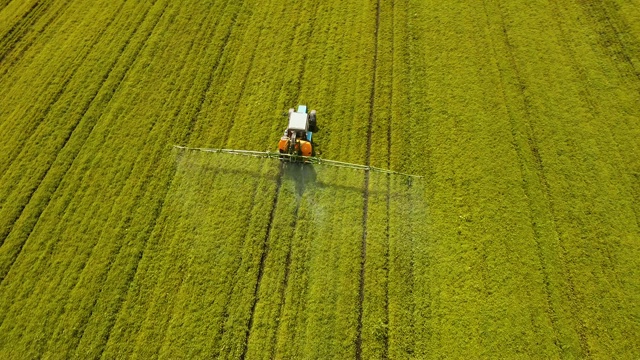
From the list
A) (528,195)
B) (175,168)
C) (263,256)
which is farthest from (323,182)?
(528,195)

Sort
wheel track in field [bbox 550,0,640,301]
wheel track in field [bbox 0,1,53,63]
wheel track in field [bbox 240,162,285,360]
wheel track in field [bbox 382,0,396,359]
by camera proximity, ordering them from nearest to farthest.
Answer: wheel track in field [bbox 382,0,396,359] < wheel track in field [bbox 240,162,285,360] < wheel track in field [bbox 550,0,640,301] < wheel track in field [bbox 0,1,53,63]

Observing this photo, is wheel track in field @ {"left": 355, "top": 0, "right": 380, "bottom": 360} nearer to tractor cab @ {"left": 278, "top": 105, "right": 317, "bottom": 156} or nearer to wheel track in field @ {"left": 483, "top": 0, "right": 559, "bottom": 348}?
tractor cab @ {"left": 278, "top": 105, "right": 317, "bottom": 156}

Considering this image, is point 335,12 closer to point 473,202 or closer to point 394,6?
point 394,6

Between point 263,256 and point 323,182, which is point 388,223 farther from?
point 263,256

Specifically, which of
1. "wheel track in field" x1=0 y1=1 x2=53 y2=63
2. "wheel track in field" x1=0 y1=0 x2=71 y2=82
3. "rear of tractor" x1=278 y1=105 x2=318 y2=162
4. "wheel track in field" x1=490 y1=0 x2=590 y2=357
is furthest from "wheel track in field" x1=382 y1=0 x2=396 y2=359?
"wheel track in field" x1=0 y1=1 x2=53 y2=63

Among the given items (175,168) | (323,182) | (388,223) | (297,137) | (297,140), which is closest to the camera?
(388,223)

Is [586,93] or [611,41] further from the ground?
[611,41]

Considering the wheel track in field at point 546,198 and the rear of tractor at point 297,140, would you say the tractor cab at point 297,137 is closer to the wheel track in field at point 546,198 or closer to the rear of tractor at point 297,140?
the rear of tractor at point 297,140
